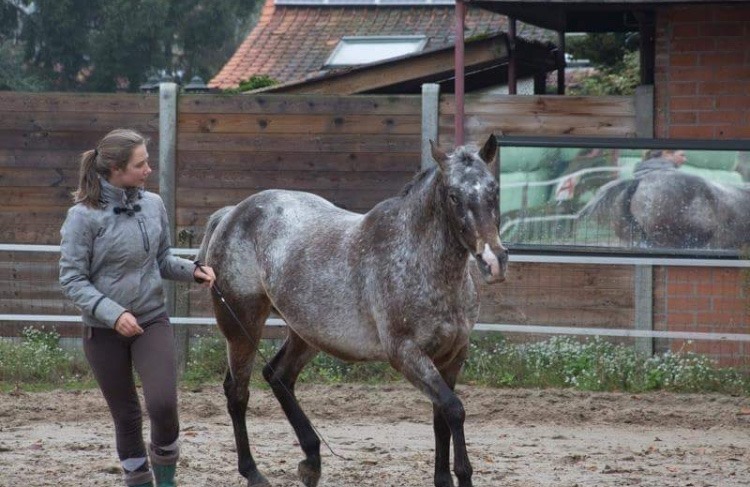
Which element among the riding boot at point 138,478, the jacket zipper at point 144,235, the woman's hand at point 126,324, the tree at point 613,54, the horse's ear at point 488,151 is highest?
the tree at point 613,54

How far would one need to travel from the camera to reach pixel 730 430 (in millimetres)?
8977

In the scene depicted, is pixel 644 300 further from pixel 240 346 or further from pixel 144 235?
pixel 144 235

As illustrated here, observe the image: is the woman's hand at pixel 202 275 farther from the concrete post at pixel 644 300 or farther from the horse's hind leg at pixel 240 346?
the concrete post at pixel 644 300

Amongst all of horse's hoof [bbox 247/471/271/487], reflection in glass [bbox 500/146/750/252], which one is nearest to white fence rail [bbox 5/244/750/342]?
reflection in glass [bbox 500/146/750/252]

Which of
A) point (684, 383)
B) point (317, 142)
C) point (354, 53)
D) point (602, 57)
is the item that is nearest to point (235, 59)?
point (354, 53)

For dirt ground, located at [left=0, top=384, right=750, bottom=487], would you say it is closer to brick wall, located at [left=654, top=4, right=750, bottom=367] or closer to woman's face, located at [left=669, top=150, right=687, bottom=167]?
brick wall, located at [left=654, top=4, right=750, bottom=367]

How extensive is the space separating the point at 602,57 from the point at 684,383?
35.7 ft

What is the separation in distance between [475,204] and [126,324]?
1695 mm

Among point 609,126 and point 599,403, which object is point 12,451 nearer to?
point 599,403

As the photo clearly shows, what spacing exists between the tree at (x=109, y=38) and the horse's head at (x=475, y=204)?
20831mm

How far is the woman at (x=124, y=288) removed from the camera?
5.74 meters

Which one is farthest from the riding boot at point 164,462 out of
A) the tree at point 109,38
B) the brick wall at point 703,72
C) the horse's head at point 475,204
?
the tree at point 109,38

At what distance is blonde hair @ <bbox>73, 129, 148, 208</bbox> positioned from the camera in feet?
19.0

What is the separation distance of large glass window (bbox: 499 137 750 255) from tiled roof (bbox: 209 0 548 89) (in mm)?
11501
